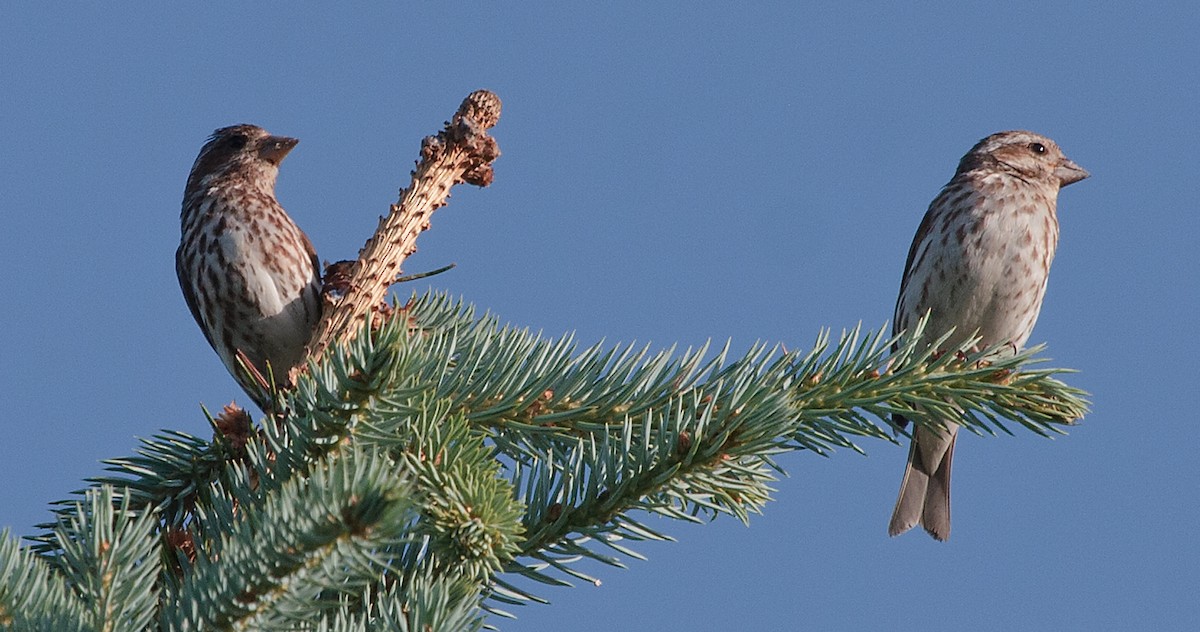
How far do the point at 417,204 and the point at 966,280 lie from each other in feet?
14.8

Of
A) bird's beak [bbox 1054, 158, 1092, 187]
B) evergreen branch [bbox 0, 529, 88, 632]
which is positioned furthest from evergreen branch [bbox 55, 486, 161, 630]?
bird's beak [bbox 1054, 158, 1092, 187]

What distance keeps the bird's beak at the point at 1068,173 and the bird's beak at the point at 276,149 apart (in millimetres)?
5527

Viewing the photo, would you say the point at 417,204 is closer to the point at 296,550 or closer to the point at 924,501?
the point at 296,550

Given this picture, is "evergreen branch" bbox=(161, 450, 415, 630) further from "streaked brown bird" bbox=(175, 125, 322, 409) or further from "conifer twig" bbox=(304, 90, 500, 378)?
"streaked brown bird" bbox=(175, 125, 322, 409)

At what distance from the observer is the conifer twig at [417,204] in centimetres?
424

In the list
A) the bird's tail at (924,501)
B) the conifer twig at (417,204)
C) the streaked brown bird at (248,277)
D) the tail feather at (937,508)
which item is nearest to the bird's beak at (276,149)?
the streaked brown bird at (248,277)

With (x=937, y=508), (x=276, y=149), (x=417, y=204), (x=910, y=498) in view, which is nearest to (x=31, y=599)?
(x=417, y=204)

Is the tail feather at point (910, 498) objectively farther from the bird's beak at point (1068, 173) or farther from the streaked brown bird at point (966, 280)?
the bird's beak at point (1068, 173)

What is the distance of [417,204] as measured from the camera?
4.34 meters

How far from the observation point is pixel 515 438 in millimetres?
3646

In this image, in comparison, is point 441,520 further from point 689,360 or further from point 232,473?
point 689,360

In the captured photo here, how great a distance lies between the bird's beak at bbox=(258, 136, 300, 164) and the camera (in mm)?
8297

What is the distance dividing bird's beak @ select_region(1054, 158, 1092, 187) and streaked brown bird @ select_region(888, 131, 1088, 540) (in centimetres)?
88

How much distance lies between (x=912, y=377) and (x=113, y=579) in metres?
2.35
